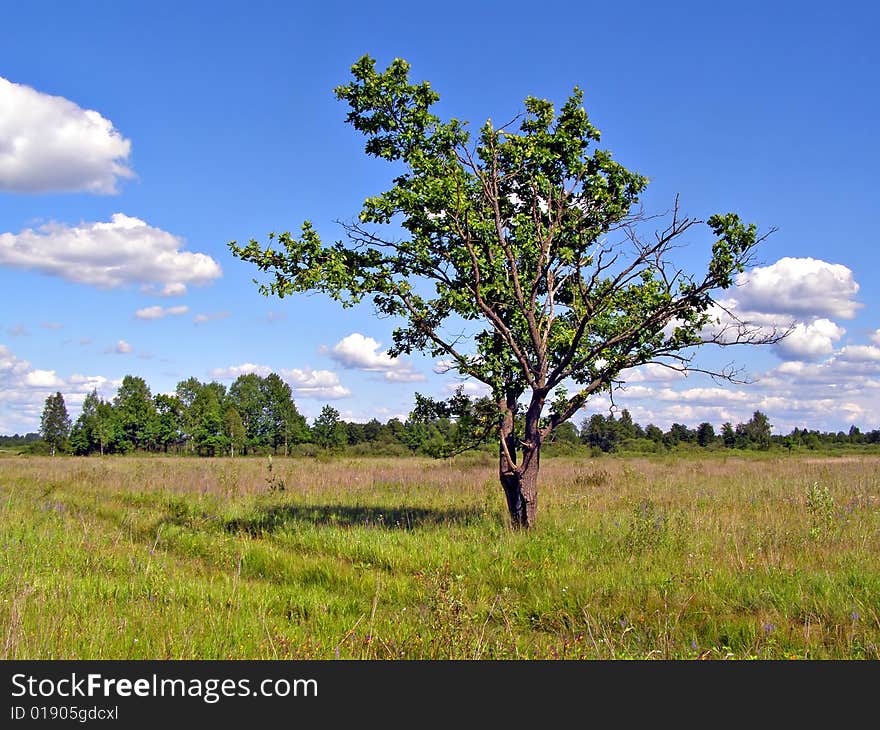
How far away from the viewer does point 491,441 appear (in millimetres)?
11406

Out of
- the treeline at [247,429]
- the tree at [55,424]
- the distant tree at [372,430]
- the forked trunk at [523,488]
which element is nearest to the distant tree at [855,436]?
the treeline at [247,429]

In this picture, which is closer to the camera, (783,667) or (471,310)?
(783,667)

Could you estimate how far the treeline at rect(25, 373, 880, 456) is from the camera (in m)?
80.8

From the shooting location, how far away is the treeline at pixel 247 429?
80750mm

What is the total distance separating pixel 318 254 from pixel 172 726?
25.6 feet

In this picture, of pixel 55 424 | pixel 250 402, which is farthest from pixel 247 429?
pixel 55 424

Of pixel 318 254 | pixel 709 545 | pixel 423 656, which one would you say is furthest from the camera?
pixel 318 254

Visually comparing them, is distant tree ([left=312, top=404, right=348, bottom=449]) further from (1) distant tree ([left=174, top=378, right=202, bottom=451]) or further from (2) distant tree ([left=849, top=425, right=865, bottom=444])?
(2) distant tree ([left=849, top=425, right=865, bottom=444])

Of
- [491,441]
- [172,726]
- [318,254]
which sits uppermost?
[318,254]

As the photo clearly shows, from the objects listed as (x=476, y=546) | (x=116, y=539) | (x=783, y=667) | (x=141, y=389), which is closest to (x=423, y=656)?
(x=783, y=667)

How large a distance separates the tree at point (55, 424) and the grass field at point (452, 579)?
97.3 m

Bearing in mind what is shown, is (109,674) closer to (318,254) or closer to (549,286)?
(318,254)

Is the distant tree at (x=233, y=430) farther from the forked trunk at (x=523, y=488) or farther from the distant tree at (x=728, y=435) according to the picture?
the forked trunk at (x=523, y=488)

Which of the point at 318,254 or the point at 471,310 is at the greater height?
the point at 318,254
